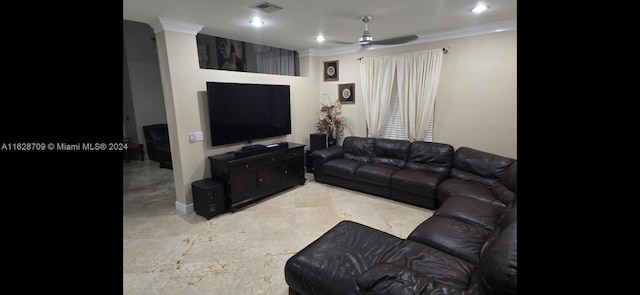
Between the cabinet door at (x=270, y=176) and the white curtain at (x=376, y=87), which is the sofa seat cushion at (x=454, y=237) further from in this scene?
the white curtain at (x=376, y=87)

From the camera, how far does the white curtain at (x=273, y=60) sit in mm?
5211

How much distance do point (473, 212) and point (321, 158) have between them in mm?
2530

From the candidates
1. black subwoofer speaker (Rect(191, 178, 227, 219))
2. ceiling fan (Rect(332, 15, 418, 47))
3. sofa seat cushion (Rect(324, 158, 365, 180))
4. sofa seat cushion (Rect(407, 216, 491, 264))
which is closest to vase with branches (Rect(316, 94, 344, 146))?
Result: sofa seat cushion (Rect(324, 158, 365, 180))

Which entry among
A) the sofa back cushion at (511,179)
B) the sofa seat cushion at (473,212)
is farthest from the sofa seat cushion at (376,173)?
the sofa back cushion at (511,179)

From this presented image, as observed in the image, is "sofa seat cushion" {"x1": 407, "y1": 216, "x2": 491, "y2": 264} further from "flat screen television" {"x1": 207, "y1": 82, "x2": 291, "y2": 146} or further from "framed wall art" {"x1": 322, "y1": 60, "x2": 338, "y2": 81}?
"framed wall art" {"x1": 322, "y1": 60, "x2": 338, "y2": 81}

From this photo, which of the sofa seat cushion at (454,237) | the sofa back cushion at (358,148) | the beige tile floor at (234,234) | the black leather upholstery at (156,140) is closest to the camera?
the sofa seat cushion at (454,237)

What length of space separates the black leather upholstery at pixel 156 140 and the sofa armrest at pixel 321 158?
3127 millimetres

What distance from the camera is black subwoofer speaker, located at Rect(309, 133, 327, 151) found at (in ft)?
17.0

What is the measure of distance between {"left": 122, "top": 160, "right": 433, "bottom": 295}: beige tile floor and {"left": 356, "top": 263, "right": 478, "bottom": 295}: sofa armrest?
935mm

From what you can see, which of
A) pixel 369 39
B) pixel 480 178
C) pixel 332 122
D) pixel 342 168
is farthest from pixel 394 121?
pixel 369 39

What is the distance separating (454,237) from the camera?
7.17ft

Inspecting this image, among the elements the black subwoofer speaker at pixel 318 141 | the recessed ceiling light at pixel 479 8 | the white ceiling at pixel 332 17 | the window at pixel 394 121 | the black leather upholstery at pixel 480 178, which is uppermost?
the white ceiling at pixel 332 17

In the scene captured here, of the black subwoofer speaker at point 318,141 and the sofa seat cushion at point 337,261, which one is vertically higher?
the black subwoofer speaker at point 318,141
